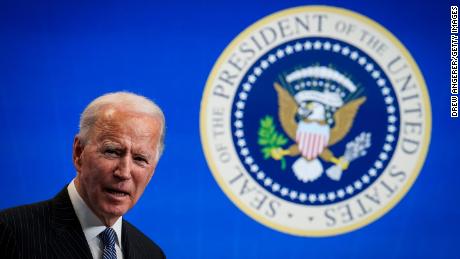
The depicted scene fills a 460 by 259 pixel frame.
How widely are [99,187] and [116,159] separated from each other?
0.09 m

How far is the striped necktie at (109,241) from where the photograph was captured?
1.85m

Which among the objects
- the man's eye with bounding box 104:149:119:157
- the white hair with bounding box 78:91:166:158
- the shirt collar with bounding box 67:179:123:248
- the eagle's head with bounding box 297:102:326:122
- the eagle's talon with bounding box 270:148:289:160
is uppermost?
the eagle's head with bounding box 297:102:326:122

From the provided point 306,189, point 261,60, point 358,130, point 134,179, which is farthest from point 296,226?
point 134,179

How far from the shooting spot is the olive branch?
11.9 feet

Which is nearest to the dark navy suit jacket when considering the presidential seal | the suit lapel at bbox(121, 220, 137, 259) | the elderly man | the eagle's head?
the elderly man

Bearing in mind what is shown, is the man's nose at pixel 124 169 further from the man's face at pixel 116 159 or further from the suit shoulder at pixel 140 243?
the suit shoulder at pixel 140 243

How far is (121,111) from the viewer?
5.97 feet

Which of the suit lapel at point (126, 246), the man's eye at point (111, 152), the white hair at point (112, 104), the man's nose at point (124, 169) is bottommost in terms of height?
the suit lapel at point (126, 246)

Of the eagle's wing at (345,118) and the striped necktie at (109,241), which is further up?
the eagle's wing at (345,118)

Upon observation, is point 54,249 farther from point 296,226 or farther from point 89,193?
point 296,226

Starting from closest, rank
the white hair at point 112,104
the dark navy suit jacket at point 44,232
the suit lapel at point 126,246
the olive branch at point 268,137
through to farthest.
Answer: the dark navy suit jacket at point 44,232 → the white hair at point 112,104 → the suit lapel at point 126,246 → the olive branch at point 268,137

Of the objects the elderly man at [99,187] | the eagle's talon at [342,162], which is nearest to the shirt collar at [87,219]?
the elderly man at [99,187]

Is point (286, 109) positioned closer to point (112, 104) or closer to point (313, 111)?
point (313, 111)

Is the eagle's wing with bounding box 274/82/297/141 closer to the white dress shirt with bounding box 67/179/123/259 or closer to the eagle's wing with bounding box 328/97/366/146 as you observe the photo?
the eagle's wing with bounding box 328/97/366/146
